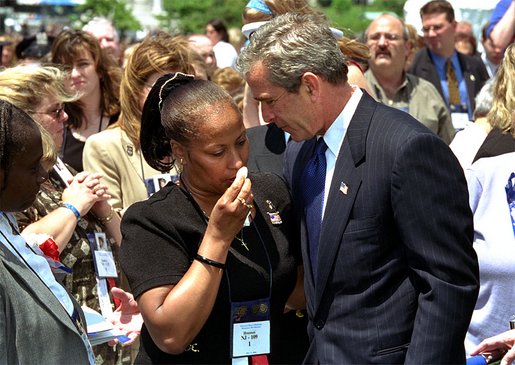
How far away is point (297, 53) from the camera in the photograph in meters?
2.98

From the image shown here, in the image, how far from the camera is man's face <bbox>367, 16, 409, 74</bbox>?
7.49 m

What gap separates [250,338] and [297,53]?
103 centimetres

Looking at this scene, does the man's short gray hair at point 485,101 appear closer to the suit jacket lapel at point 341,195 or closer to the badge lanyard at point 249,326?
the suit jacket lapel at point 341,195

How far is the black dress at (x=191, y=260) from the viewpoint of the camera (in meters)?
2.99

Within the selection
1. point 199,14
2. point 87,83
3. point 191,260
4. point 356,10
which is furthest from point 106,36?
point 356,10

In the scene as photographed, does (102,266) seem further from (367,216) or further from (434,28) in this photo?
(434,28)

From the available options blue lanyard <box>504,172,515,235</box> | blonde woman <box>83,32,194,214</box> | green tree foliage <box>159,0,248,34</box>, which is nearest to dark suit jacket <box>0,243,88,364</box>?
blue lanyard <box>504,172,515,235</box>

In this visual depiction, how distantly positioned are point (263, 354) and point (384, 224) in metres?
0.70

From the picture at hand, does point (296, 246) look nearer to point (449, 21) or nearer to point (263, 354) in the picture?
point (263, 354)

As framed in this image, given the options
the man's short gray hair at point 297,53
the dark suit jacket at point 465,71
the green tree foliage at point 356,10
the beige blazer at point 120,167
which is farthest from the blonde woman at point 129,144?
the green tree foliage at point 356,10

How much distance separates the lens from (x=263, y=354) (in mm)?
3150

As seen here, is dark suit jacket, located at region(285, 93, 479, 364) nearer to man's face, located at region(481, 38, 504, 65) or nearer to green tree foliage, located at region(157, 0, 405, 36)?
man's face, located at region(481, 38, 504, 65)

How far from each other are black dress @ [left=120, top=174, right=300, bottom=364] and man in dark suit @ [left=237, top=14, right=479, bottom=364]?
0.14 m

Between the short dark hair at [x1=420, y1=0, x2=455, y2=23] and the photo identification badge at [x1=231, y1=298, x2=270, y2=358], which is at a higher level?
the photo identification badge at [x1=231, y1=298, x2=270, y2=358]
